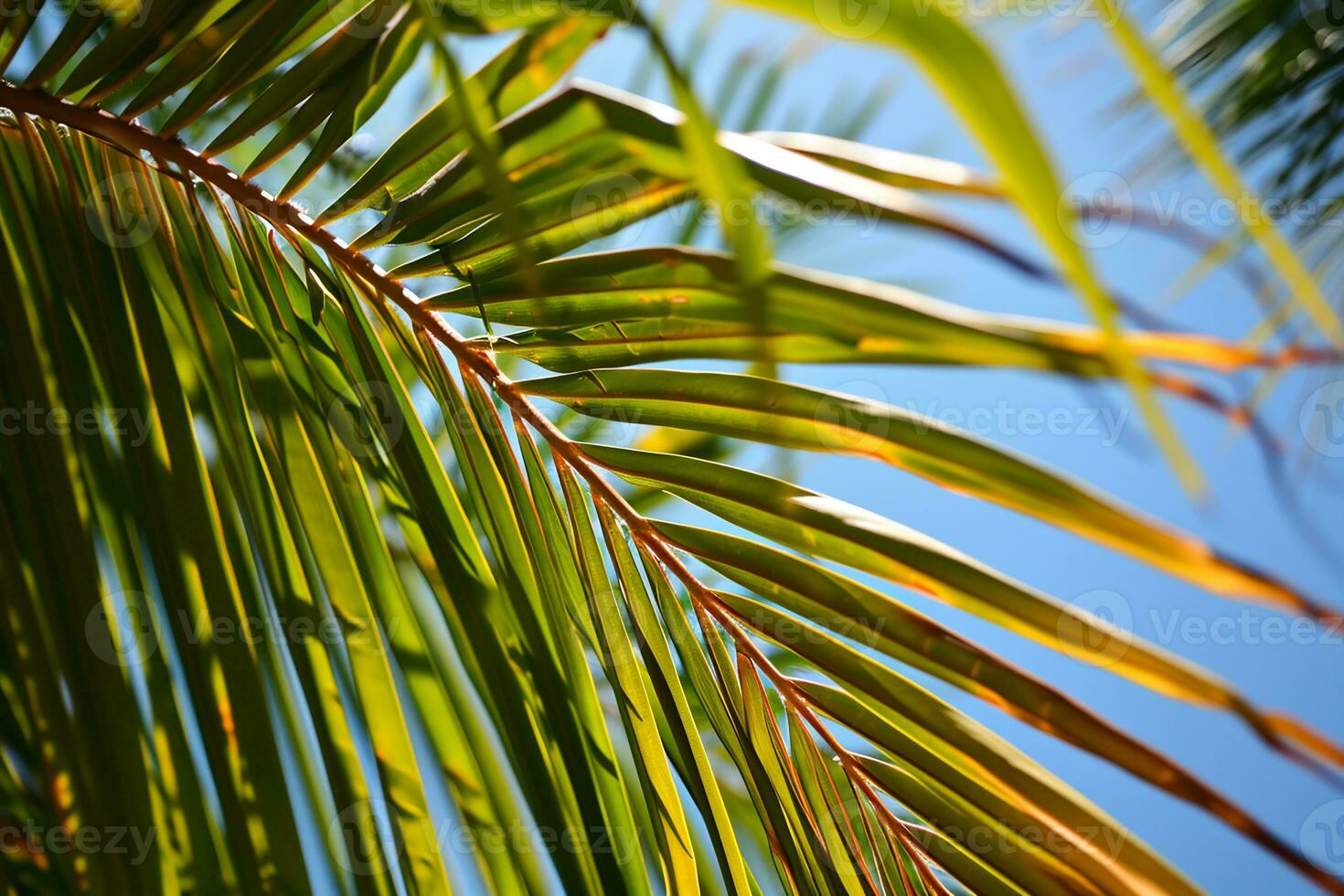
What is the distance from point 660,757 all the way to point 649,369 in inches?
9.3

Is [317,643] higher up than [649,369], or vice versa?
[649,369]

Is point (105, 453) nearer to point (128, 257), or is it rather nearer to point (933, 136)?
point (128, 257)

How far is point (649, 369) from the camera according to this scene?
1.50 feet

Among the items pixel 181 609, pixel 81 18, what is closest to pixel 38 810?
pixel 181 609
